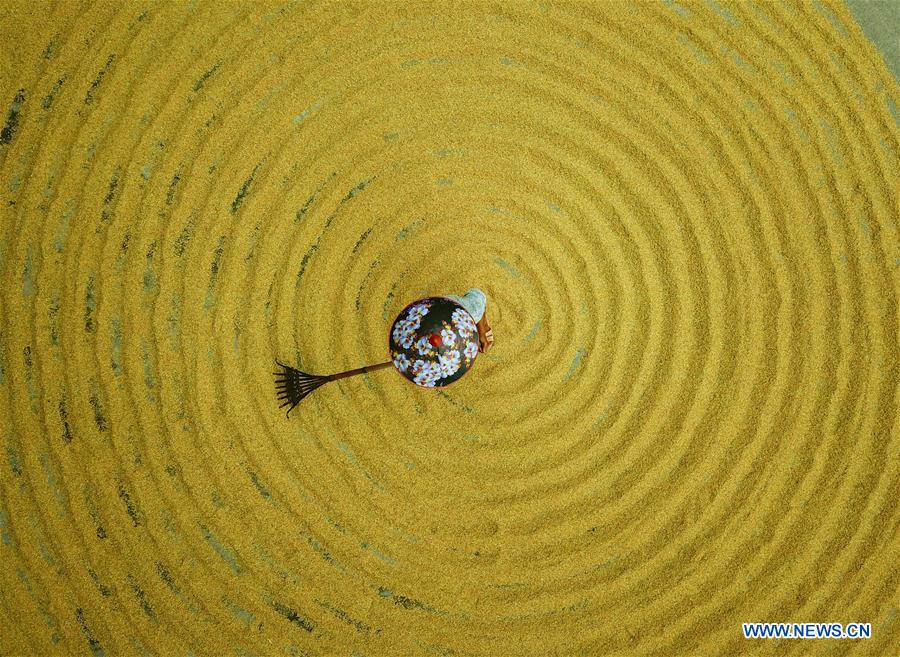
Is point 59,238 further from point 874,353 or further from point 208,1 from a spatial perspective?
point 874,353

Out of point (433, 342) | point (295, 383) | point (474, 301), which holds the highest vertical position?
point (295, 383)

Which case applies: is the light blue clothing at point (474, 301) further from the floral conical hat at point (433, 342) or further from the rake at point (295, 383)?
the rake at point (295, 383)

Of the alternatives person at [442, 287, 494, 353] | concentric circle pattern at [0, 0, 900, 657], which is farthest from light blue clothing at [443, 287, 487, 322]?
concentric circle pattern at [0, 0, 900, 657]

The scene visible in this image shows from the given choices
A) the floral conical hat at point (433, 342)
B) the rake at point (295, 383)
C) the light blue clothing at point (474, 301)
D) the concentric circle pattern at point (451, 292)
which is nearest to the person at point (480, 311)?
the light blue clothing at point (474, 301)

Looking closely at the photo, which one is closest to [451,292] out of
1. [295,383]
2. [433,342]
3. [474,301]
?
[474,301]

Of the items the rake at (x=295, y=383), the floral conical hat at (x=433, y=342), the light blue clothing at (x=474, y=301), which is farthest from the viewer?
the rake at (x=295, y=383)

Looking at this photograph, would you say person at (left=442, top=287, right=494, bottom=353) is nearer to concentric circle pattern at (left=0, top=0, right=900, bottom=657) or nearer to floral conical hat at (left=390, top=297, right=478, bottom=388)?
concentric circle pattern at (left=0, top=0, right=900, bottom=657)

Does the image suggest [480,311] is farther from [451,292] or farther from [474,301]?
[451,292]
